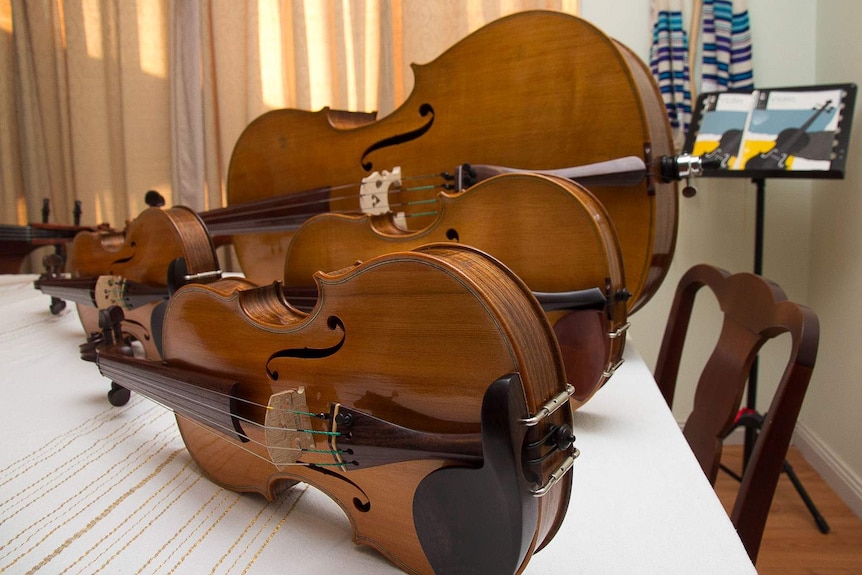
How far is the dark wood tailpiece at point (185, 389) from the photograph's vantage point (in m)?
0.63

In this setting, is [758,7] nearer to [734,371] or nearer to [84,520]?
[734,371]

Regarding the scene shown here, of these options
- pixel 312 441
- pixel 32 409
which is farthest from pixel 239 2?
pixel 312 441

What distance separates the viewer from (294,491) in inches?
26.7

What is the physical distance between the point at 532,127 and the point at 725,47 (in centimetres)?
138

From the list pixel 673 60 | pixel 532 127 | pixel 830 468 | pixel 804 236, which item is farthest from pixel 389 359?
pixel 804 236

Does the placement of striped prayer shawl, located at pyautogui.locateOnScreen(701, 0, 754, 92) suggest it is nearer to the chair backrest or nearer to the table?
the chair backrest

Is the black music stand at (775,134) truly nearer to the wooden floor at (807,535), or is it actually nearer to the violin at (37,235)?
the wooden floor at (807,535)

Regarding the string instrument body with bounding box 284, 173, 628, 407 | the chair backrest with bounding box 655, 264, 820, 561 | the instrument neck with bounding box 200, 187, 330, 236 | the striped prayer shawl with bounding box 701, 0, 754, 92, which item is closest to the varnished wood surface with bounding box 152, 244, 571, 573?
the string instrument body with bounding box 284, 173, 628, 407

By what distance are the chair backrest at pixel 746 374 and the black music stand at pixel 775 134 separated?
632 millimetres

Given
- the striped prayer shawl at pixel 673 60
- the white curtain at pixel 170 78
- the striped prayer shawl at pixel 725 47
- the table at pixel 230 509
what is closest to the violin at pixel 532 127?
the table at pixel 230 509

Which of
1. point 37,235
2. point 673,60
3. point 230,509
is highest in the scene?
point 673,60

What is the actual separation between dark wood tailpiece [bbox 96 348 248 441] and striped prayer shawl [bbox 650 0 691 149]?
1810 mm

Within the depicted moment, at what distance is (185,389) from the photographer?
67cm

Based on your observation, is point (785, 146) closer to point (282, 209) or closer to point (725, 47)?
point (725, 47)
